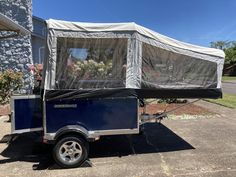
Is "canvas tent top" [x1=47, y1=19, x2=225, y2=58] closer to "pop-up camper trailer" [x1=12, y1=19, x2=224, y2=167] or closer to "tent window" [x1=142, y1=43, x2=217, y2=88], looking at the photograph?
"pop-up camper trailer" [x1=12, y1=19, x2=224, y2=167]

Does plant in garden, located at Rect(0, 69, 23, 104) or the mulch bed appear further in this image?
the mulch bed

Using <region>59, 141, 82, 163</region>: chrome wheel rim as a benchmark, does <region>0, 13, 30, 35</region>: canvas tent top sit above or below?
above

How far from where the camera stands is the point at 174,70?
630 centimetres

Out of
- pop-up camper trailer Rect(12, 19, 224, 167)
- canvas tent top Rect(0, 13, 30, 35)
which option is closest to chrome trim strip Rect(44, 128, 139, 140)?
pop-up camper trailer Rect(12, 19, 224, 167)

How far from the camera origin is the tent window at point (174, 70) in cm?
605

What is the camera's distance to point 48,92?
18.4ft

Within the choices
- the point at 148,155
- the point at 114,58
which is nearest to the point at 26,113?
the point at 114,58

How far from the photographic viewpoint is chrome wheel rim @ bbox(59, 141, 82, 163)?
5.66 meters

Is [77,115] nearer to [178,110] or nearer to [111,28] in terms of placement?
[111,28]

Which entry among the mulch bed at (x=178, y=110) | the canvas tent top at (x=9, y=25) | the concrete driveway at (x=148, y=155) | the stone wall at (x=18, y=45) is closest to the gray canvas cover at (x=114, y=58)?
the concrete driveway at (x=148, y=155)

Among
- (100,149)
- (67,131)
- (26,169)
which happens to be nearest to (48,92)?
(67,131)

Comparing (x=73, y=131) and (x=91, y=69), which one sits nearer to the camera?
(x=73, y=131)

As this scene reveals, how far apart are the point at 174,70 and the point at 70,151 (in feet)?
8.41

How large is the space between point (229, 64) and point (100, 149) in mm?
49556
